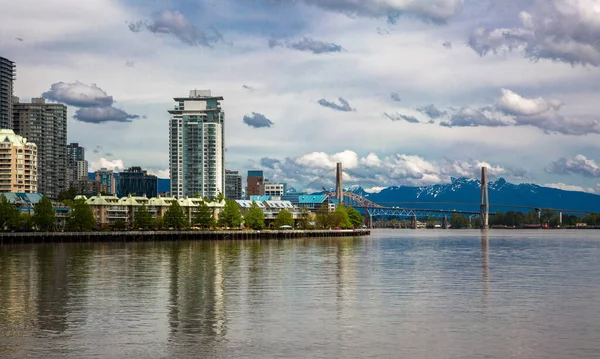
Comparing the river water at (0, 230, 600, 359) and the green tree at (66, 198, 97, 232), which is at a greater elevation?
the green tree at (66, 198, 97, 232)

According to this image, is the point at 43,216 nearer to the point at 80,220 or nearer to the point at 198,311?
the point at 80,220

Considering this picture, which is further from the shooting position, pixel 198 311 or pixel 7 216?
pixel 7 216

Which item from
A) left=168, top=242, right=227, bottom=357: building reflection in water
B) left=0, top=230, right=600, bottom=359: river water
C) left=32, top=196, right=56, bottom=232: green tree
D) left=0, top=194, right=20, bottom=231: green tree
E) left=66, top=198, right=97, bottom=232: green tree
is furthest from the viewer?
left=66, top=198, right=97, bottom=232: green tree

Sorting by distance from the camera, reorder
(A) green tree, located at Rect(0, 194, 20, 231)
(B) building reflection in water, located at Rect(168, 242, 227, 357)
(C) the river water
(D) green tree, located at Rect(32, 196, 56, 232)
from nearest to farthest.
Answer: (C) the river water, (B) building reflection in water, located at Rect(168, 242, 227, 357), (A) green tree, located at Rect(0, 194, 20, 231), (D) green tree, located at Rect(32, 196, 56, 232)

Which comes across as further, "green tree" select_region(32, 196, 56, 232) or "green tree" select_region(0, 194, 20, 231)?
"green tree" select_region(32, 196, 56, 232)

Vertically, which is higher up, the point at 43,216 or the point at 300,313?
the point at 43,216

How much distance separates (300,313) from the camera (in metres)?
47.6

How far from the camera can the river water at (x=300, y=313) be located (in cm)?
3709

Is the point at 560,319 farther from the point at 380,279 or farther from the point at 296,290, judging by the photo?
the point at 380,279

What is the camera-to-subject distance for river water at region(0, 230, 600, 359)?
37.1 m

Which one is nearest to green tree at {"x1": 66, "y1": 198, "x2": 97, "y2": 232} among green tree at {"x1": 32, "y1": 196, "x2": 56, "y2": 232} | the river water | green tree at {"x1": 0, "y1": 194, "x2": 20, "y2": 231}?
green tree at {"x1": 32, "y1": 196, "x2": 56, "y2": 232}

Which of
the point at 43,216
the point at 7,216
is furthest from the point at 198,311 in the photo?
the point at 7,216

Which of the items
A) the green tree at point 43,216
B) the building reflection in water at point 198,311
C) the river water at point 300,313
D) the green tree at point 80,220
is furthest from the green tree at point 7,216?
the building reflection in water at point 198,311

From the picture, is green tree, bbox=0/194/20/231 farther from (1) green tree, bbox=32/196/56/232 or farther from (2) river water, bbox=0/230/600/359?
(2) river water, bbox=0/230/600/359
